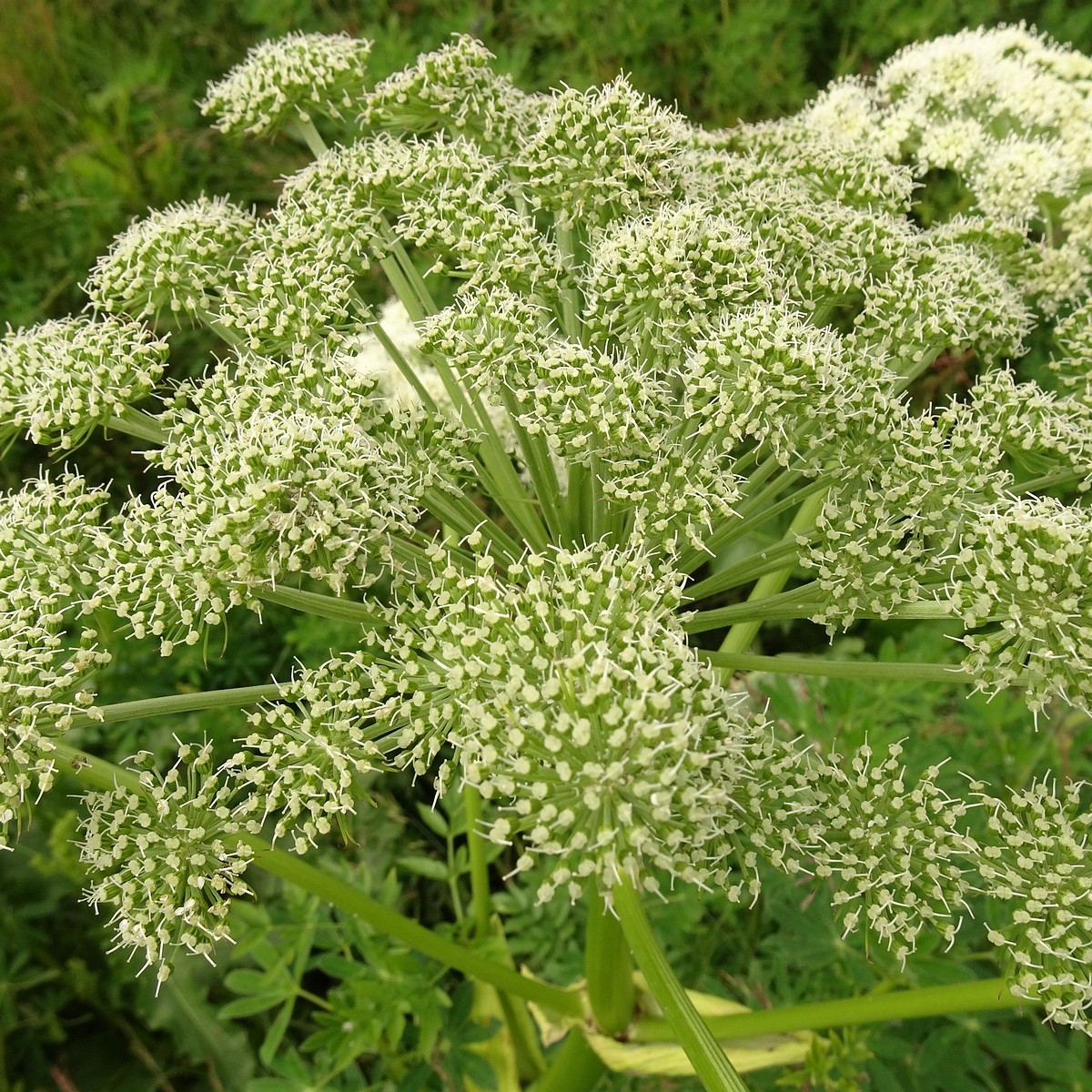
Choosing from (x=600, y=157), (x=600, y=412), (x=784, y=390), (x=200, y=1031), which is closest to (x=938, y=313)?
(x=784, y=390)

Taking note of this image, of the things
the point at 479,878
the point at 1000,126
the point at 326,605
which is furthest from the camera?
the point at 1000,126

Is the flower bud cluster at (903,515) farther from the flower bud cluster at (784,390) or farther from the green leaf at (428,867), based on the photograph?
the green leaf at (428,867)

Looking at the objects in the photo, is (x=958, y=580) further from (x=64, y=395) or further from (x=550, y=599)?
(x=64, y=395)

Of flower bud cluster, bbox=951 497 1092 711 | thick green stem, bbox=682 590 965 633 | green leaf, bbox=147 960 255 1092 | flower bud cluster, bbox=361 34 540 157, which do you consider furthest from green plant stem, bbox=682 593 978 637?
green leaf, bbox=147 960 255 1092

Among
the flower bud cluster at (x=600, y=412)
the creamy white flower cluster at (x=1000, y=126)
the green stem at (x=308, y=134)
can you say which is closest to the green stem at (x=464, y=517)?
the flower bud cluster at (x=600, y=412)

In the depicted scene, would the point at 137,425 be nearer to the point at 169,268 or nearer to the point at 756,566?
the point at 169,268
